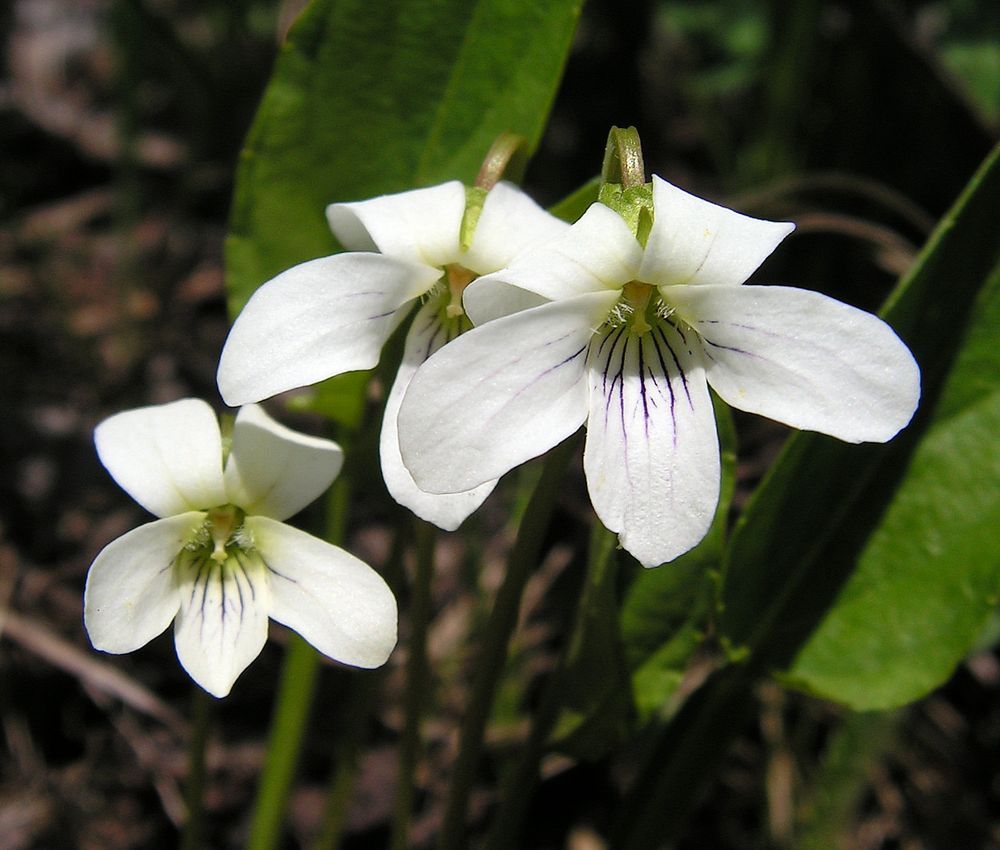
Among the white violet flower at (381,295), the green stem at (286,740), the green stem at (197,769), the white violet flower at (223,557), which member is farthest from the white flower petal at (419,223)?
the green stem at (286,740)

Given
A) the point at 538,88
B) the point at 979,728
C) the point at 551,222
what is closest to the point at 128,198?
the point at 538,88

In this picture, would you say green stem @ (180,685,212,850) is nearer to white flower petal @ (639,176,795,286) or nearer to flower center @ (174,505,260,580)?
flower center @ (174,505,260,580)

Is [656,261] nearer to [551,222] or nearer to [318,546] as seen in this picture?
[551,222]

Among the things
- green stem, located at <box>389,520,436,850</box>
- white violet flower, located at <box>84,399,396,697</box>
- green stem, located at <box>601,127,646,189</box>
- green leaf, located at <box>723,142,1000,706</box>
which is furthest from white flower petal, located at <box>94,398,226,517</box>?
green leaf, located at <box>723,142,1000,706</box>

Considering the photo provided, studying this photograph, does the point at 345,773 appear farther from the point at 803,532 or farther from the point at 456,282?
the point at 456,282

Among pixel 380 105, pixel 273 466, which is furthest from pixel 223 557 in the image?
pixel 380 105

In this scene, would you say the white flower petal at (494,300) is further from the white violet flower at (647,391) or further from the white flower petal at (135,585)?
the white flower petal at (135,585)

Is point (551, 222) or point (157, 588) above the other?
point (551, 222)
